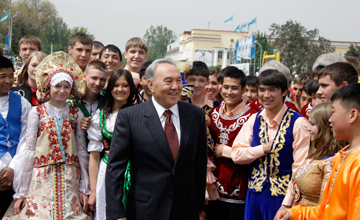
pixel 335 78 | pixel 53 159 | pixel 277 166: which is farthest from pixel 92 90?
pixel 335 78

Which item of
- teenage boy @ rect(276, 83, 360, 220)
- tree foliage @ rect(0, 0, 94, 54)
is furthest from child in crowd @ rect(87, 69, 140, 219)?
tree foliage @ rect(0, 0, 94, 54)

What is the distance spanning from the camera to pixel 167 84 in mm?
2930

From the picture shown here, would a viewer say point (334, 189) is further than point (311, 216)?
No

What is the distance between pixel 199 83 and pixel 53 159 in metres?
2.18

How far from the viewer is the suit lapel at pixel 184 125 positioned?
2858 millimetres

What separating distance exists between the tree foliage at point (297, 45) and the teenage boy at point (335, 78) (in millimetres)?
36915

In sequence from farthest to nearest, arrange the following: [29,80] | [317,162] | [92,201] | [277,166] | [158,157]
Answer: [29,80] → [92,201] → [277,166] → [317,162] → [158,157]

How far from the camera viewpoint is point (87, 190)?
377 cm

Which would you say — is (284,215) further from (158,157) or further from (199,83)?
(199,83)

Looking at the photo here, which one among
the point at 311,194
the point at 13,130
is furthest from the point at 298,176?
the point at 13,130

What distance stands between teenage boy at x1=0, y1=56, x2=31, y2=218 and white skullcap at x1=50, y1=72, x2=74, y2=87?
0.63m

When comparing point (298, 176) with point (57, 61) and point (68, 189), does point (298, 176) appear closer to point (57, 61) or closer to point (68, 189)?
point (68, 189)

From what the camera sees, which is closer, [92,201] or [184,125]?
[184,125]

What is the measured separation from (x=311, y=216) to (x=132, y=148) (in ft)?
5.24
